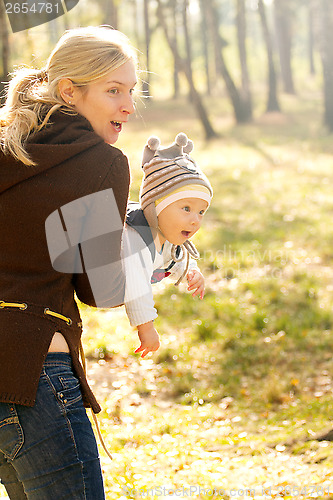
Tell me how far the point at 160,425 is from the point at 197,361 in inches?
57.9

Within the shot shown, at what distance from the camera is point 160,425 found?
497cm

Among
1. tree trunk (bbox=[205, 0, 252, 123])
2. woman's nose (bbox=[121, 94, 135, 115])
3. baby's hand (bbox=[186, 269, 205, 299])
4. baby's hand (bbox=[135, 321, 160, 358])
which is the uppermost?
woman's nose (bbox=[121, 94, 135, 115])

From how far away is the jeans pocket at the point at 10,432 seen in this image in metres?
1.96

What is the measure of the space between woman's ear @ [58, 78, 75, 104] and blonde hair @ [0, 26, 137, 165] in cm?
1

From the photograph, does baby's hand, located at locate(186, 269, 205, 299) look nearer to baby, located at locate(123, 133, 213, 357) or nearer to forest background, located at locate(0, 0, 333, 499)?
baby, located at locate(123, 133, 213, 357)

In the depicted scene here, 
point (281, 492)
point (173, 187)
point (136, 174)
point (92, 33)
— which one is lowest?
point (136, 174)

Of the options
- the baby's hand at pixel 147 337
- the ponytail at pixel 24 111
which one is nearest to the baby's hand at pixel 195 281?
the baby's hand at pixel 147 337

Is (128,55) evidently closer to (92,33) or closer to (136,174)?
(92,33)

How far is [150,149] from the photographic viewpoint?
260 cm

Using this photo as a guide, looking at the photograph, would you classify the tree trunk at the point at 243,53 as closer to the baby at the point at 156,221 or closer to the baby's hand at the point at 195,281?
the baby's hand at the point at 195,281

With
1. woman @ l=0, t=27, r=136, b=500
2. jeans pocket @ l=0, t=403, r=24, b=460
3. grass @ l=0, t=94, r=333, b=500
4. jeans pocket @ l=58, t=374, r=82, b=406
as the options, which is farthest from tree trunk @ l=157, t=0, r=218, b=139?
jeans pocket @ l=0, t=403, r=24, b=460

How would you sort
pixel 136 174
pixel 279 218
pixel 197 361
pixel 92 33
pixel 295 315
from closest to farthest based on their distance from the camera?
pixel 92 33
pixel 197 361
pixel 295 315
pixel 279 218
pixel 136 174

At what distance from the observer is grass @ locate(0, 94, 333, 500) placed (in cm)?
404

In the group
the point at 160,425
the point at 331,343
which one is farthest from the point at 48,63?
the point at 331,343
